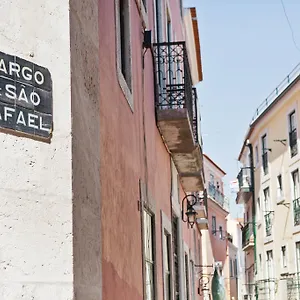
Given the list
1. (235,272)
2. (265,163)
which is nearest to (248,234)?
(265,163)

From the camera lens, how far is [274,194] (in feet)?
119

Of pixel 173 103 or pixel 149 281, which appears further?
pixel 173 103

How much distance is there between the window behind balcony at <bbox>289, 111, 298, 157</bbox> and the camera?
3309 cm

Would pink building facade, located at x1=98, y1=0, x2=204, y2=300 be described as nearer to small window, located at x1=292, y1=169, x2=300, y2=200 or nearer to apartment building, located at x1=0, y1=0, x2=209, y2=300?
apartment building, located at x1=0, y1=0, x2=209, y2=300

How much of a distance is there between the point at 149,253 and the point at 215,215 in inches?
1522

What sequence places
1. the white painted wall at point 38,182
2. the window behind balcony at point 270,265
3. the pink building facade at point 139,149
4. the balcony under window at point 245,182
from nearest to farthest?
the white painted wall at point 38,182, the pink building facade at point 139,149, the window behind balcony at point 270,265, the balcony under window at point 245,182

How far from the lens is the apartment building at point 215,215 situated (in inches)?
1791

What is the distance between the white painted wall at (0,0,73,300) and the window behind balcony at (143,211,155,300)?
5.09m

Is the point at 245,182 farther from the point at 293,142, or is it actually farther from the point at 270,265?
the point at 293,142

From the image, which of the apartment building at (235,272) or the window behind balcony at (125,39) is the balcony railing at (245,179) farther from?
the window behind balcony at (125,39)

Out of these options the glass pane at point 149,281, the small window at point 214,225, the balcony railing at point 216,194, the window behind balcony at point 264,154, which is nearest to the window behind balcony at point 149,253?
→ the glass pane at point 149,281

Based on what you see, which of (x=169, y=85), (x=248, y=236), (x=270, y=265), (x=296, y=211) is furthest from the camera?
(x=248, y=236)

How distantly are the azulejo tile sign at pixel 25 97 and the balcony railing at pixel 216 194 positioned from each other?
42.4m

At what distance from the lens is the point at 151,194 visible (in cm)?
958
